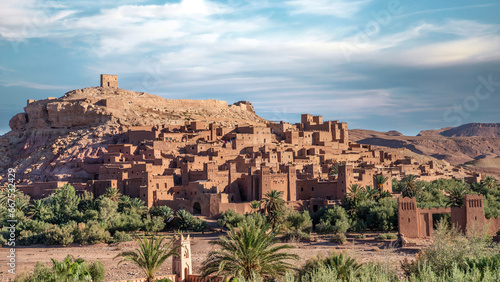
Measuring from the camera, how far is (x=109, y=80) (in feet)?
220

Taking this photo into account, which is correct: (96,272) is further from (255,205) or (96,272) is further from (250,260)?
(255,205)

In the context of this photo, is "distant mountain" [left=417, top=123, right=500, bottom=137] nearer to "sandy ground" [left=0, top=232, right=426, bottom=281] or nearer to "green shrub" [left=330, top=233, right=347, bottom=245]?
"green shrub" [left=330, top=233, right=347, bottom=245]

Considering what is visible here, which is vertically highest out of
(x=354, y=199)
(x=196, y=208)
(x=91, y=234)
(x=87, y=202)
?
(x=87, y=202)

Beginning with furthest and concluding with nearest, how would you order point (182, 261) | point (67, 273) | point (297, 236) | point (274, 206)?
Result: 1. point (274, 206)
2. point (297, 236)
3. point (182, 261)
4. point (67, 273)

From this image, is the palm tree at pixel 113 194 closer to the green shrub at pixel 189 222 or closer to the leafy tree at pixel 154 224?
the leafy tree at pixel 154 224

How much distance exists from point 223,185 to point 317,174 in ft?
24.2

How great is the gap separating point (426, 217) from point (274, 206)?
862 centimetres

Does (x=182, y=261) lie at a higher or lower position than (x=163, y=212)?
lower

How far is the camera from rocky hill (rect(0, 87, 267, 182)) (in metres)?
49.1

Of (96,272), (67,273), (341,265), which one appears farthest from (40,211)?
(341,265)

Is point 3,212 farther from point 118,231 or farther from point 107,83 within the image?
point 107,83

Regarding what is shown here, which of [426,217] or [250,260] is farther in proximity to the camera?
[426,217]

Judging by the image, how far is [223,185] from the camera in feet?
130

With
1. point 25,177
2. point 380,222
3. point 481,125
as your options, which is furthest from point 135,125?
point 481,125
